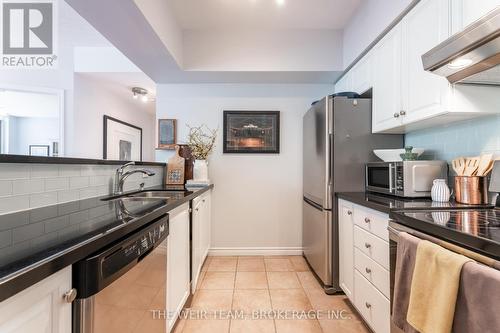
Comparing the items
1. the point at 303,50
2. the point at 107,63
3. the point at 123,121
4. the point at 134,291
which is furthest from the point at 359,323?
the point at 123,121

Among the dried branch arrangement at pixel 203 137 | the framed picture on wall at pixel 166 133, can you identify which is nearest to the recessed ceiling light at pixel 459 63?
the dried branch arrangement at pixel 203 137

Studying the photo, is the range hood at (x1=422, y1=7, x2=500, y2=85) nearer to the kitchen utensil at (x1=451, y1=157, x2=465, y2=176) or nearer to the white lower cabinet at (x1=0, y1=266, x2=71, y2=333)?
the kitchen utensil at (x1=451, y1=157, x2=465, y2=176)

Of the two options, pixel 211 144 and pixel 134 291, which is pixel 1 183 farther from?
pixel 211 144

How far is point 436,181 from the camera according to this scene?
1.46 meters

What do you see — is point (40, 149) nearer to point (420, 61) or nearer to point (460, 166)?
point (420, 61)

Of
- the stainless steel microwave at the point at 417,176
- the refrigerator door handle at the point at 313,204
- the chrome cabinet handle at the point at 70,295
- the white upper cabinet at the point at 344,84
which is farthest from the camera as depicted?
the white upper cabinet at the point at 344,84

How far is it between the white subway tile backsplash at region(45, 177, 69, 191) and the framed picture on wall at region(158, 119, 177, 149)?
1592mm

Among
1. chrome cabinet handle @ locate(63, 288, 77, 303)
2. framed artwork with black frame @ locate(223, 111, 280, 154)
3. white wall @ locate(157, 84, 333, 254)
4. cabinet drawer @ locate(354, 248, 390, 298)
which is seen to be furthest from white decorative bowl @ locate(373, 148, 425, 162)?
chrome cabinet handle @ locate(63, 288, 77, 303)

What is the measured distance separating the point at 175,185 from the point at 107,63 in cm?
179

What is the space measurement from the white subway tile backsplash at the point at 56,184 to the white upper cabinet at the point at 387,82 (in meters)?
2.17

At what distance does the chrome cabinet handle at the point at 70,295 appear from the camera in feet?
1.96

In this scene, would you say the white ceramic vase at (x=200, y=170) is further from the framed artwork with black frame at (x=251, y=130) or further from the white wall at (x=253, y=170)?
the framed artwork with black frame at (x=251, y=130)

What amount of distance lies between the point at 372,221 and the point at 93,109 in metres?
3.53

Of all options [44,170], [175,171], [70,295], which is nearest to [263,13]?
[175,171]
